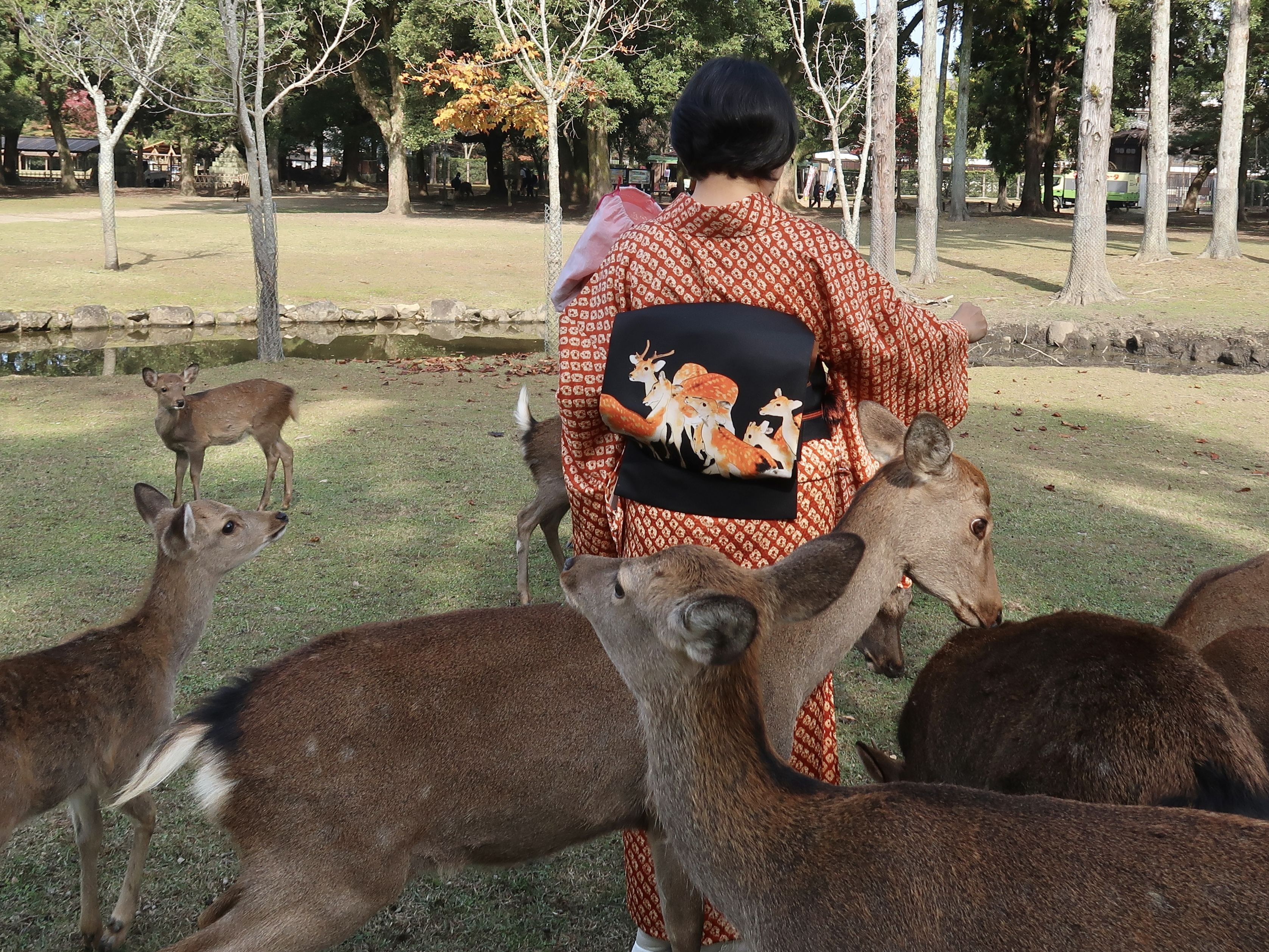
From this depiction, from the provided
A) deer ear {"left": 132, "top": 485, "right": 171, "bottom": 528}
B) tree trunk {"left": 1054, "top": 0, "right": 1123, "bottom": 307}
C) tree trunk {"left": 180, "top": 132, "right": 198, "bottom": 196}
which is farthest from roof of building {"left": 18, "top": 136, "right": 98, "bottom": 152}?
deer ear {"left": 132, "top": 485, "right": 171, "bottom": 528}

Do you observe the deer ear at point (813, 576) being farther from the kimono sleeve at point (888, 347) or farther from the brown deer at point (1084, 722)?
the brown deer at point (1084, 722)

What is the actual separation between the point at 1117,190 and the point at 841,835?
175 feet

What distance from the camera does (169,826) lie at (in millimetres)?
3518

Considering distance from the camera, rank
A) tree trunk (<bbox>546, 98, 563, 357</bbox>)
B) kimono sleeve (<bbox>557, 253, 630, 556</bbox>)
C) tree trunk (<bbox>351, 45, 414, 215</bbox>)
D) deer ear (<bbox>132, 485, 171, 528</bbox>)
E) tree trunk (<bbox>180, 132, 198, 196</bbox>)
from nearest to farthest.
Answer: kimono sleeve (<bbox>557, 253, 630, 556</bbox>) → deer ear (<bbox>132, 485, 171, 528</bbox>) → tree trunk (<bbox>546, 98, 563, 357</bbox>) → tree trunk (<bbox>351, 45, 414, 215</bbox>) → tree trunk (<bbox>180, 132, 198, 196</bbox>)

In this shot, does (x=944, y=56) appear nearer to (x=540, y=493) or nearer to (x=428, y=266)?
(x=428, y=266)

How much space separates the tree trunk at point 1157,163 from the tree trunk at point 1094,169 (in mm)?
4460

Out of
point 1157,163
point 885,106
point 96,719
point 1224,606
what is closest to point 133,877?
point 96,719

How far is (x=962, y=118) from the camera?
98.0ft

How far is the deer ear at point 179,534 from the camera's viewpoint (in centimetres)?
402

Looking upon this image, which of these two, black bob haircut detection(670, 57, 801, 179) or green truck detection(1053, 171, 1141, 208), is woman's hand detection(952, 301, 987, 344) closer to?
black bob haircut detection(670, 57, 801, 179)

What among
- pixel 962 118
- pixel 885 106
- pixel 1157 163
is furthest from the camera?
pixel 962 118

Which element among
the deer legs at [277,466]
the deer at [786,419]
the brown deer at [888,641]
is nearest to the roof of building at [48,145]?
the deer legs at [277,466]

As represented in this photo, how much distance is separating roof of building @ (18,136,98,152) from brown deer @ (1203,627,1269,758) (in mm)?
64172

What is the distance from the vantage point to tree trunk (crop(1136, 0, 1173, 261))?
20953 millimetres
